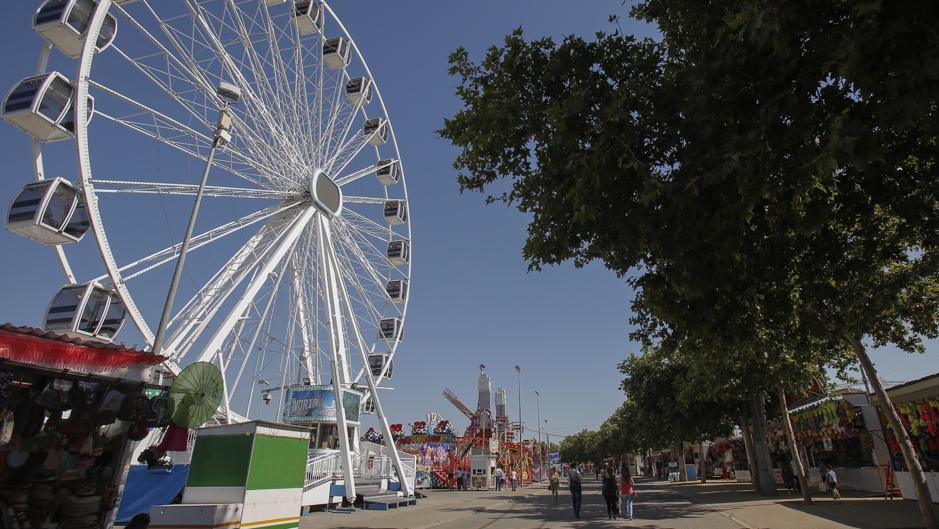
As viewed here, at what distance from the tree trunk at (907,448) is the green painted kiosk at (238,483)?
1271 centimetres

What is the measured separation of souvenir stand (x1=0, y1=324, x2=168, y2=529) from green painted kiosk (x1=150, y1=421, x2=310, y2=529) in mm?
1172

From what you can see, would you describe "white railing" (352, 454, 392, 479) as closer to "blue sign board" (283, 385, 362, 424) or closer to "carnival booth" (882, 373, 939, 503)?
"blue sign board" (283, 385, 362, 424)

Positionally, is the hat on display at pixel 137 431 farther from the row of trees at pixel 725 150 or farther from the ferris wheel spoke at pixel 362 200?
the ferris wheel spoke at pixel 362 200

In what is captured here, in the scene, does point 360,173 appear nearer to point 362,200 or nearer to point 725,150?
point 362,200

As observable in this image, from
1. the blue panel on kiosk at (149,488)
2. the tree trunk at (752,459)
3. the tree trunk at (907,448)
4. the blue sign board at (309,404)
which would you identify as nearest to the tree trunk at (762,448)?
the tree trunk at (752,459)

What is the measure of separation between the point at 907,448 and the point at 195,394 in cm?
1527

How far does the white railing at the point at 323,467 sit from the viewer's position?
20328 mm

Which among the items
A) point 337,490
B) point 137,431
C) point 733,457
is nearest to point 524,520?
point 337,490

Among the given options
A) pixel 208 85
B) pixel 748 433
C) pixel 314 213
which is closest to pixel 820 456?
pixel 748 433

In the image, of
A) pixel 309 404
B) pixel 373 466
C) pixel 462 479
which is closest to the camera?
pixel 373 466

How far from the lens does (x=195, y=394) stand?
30.2ft

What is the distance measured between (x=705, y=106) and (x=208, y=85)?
18.6 meters

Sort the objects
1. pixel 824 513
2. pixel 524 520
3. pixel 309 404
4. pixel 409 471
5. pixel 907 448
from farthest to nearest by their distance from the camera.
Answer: pixel 309 404 < pixel 409 471 < pixel 524 520 < pixel 824 513 < pixel 907 448

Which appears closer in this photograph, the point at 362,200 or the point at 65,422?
the point at 65,422
